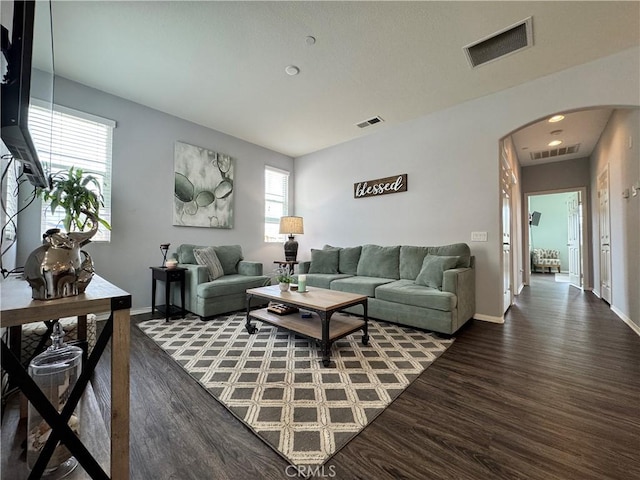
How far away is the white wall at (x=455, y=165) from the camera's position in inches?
105

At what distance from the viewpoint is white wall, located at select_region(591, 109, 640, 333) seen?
2.83 m

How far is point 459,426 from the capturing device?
1380 millimetres

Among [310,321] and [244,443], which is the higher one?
[310,321]

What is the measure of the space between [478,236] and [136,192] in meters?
4.51

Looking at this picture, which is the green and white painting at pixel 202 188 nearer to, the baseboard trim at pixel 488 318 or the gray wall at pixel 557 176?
the baseboard trim at pixel 488 318

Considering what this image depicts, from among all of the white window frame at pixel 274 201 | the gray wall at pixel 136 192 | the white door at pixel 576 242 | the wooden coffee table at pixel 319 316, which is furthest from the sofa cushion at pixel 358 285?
the white door at pixel 576 242

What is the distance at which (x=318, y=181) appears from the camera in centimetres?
520

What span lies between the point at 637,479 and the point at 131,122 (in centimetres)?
514

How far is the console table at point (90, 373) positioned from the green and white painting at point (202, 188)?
3281 millimetres

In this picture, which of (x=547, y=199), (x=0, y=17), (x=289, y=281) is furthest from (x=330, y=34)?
(x=547, y=199)

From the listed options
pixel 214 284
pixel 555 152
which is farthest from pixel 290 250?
pixel 555 152

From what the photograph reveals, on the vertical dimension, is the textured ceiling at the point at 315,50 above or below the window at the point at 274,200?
above

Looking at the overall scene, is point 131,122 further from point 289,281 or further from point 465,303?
point 465,303

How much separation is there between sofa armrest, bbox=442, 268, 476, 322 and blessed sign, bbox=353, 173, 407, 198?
1.60 m
